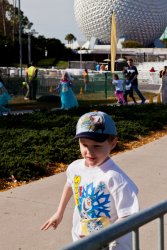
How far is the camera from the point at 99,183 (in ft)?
10.6

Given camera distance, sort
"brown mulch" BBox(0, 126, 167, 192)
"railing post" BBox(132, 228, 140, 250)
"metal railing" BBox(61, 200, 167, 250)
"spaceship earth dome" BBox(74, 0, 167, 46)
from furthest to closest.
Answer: "spaceship earth dome" BBox(74, 0, 167, 46) < "brown mulch" BBox(0, 126, 167, 192) < "railing post" BBox(132, 228, 140, 250) < "metal railing" BBox(61, 200, 167, 250)

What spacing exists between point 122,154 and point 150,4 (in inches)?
3479

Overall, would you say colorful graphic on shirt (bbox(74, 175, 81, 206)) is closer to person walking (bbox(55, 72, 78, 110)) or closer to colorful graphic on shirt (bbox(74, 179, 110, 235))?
colorful graphic on shirt (bbox(74, 179, 110, 235))

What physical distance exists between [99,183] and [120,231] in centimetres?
101

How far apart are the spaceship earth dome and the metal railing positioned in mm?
92693

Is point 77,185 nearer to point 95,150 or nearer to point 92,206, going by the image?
point 92,206

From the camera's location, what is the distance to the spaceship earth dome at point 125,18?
9394 cm

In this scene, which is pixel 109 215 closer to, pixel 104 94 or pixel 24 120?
pixel 24 120

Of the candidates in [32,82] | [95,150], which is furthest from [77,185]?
[32,82]

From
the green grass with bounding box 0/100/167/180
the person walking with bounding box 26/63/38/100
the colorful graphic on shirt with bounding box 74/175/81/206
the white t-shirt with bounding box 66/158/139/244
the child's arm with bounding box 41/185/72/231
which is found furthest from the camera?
the person walking with bounding box 26/63/38/100

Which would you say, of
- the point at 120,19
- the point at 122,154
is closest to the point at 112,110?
the point at 122,154

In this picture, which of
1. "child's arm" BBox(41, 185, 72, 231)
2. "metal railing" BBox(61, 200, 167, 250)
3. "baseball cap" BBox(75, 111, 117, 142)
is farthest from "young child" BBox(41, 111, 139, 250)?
"metal railing" BBox(61, 200, 167, 250)

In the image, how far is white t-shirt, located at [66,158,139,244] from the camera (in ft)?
10.4

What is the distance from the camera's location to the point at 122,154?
31.8 feet
